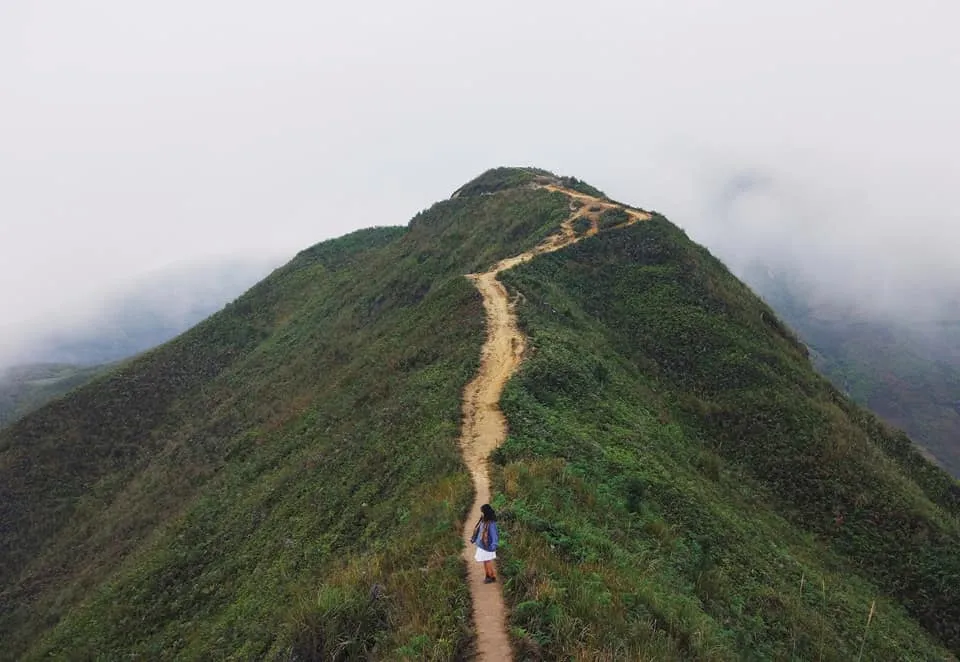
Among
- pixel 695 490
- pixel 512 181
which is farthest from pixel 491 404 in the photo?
pixel 512 181

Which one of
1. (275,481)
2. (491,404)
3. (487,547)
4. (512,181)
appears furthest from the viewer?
(512,181)

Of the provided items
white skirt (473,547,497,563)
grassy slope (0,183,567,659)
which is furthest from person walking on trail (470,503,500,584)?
grassy slope (0,183,567,659)

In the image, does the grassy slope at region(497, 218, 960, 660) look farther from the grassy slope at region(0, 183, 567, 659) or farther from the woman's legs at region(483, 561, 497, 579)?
the grassy slope at region(0, 183, 567, 659)

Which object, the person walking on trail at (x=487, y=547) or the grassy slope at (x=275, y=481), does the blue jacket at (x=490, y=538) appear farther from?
the grassy slope at (x=275, y=481)

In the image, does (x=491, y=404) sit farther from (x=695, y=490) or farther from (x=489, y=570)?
(x=489, y=570)

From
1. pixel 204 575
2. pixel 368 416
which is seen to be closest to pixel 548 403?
pixel 368 416

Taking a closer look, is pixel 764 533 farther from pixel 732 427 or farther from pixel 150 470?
pixel 150 470
